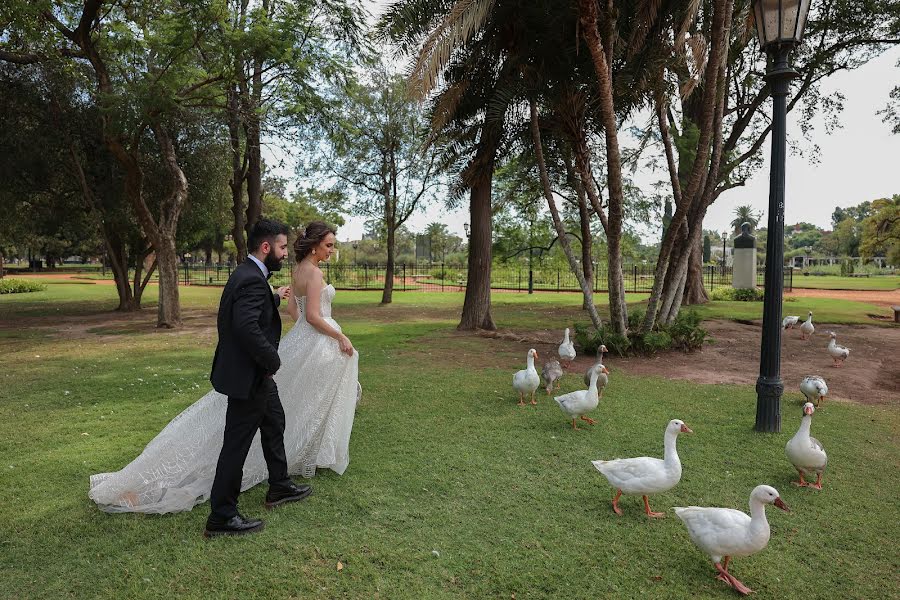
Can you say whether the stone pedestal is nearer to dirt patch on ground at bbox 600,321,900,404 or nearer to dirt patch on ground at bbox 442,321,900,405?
dirt patch on ground at bbox 442,321,900,405

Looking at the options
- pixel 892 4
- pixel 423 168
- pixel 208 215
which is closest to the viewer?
pixel 892 4

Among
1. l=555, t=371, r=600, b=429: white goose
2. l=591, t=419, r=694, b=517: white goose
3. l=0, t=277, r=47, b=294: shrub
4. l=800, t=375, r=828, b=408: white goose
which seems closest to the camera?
l=591, t=419, r=694, b=517: white goose

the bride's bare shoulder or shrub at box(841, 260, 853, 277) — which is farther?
shrub at box(841, 260, 853, 277)

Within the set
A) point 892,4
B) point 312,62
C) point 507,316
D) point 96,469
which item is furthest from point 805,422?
point 892,4

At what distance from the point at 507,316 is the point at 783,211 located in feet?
43.8

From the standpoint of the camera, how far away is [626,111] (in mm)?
12836

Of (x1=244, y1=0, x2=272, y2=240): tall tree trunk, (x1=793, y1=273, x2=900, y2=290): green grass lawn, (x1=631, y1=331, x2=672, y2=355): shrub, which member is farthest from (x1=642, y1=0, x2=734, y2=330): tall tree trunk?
(x1=793, y1=273, x2=900, y2=290): green grass lawn

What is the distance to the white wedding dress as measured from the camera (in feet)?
13.9

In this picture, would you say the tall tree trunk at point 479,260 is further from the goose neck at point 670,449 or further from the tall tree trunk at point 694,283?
the tall tree trunk at point 694,283

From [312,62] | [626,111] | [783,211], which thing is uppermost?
[312,62]

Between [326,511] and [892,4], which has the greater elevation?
[892,4]

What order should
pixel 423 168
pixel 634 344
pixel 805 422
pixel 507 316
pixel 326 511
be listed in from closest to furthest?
pixel 326 511 → pixel 805 422 → pixel 634 344 → pixel 507 316 → pixel 423 168

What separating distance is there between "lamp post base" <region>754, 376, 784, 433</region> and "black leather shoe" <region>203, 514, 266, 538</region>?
5.29m

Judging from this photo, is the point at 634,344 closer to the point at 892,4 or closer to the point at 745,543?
the point at 745,543
